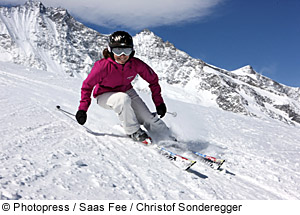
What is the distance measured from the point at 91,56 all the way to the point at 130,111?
143 meters

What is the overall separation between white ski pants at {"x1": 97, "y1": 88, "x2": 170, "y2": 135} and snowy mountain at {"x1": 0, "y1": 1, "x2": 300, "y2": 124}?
4555 inches

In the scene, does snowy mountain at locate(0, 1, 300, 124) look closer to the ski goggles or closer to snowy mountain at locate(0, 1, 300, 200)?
snowy mountain at locate(0, 1, 300, 200)

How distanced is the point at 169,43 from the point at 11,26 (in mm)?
93080

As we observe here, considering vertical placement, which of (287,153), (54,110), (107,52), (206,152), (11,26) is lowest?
(54,110)

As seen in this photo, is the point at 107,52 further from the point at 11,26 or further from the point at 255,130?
the point at 11,26

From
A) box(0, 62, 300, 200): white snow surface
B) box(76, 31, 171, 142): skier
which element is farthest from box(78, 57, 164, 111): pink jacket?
box(0, 62, 300, 200): white snow surface

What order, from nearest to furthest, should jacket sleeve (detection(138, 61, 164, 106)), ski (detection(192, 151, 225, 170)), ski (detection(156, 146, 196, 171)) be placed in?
1. ski (detection(156, 146, 196, 171))
2. ski (detection(192, 151, 225, 170))
3. jacket sleeve (detection(138, 61, 164, 106))

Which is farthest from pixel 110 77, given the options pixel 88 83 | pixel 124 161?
pixel 124 161

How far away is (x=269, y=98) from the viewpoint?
144625 mm

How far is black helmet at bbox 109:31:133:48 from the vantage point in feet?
11.8

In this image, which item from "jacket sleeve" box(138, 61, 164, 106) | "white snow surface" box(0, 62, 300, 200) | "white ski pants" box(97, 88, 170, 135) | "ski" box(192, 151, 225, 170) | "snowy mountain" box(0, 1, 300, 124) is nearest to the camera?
"white snow surface" box(0, 62, 300, 200)

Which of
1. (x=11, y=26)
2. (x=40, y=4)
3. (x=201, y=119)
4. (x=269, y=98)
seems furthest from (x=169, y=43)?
(x=201, y=119)

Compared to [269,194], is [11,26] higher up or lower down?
higher up
